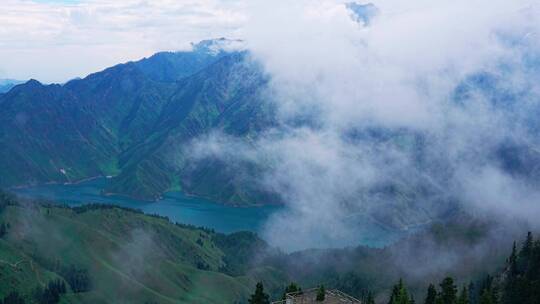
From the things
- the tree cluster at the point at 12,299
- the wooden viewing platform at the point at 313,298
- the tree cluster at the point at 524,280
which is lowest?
the tree cluster at the point at 12,299

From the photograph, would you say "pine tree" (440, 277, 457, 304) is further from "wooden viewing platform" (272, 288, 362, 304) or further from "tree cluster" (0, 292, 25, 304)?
"tree cluster" (0, 292, 25, 304)

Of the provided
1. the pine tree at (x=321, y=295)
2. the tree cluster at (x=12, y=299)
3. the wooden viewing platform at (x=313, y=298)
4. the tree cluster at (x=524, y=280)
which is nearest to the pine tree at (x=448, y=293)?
the wooden viewing platform at (x=313, y=298)

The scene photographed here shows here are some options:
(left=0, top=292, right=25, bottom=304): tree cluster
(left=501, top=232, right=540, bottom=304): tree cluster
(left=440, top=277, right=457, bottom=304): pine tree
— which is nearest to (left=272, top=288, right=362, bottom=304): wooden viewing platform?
(left=440, top=277, right=457, bottom=304): pine tree

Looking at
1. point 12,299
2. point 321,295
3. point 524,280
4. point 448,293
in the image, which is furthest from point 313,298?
point 12,299

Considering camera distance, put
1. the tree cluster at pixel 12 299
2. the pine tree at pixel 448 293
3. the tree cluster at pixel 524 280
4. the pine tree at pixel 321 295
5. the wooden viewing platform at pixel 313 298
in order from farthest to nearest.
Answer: the tree cluster at pixel 12 299
the tree cluster at pixel 524 280
the pine tree at pixel 448 293
the wooden viewing platform at pixel 313 298
the pine tree at pixel 321 295

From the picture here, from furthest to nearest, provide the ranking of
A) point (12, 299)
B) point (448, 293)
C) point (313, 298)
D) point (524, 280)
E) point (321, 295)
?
point (12, 299) → point (524, 280) → point (448, 293) → point (313, 298) → point (321, 295)

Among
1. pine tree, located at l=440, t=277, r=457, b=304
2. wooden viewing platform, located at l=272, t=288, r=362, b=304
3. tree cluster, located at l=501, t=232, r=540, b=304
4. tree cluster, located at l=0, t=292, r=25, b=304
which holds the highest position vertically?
tree cluster, located at l=501, t=232, r=540, b=304

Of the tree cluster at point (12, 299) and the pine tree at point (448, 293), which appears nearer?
the pine tree at point (448, 293)

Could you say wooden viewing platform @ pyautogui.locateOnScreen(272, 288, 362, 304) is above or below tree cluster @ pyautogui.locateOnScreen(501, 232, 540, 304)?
below

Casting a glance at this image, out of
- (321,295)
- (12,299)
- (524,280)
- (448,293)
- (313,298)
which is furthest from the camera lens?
(12,299)

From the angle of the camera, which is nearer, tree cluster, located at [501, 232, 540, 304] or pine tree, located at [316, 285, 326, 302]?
pine tree, located at [316, 285, 326, 302]

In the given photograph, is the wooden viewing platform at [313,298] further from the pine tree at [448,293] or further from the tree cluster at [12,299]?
the tree cluster at [12,299]

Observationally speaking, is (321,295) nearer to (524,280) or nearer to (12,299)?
(524,280)

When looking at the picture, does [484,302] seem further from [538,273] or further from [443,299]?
[538,273]
